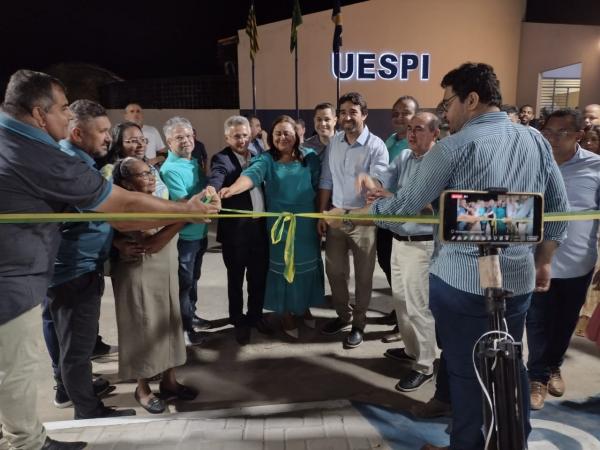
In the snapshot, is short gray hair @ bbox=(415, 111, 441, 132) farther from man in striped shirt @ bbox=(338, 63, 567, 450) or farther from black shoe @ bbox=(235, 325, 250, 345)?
black shoe @ bbox=(235, 325, 250, 345)

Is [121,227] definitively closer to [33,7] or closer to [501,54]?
[501,54]

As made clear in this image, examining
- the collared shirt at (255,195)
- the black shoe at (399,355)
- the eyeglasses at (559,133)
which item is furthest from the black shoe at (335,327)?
the eyeglasses at (559,133)

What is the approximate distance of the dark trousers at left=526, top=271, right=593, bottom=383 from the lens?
119 inches

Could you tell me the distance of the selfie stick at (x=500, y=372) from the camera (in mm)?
1381

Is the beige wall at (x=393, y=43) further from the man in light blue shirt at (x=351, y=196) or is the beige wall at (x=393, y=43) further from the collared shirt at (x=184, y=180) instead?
the collared shirt at (x=184, y=180)

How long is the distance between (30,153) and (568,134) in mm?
2823

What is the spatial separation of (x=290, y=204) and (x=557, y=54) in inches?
389

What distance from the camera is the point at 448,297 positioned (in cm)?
202

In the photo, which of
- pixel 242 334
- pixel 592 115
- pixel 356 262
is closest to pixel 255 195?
pixel 356 262

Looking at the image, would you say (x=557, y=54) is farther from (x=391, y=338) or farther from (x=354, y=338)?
(x=354, y=338)

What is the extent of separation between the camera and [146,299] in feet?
9.53

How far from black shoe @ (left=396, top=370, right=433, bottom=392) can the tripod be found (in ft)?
6.31

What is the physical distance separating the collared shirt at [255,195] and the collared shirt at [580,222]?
7.29 feet

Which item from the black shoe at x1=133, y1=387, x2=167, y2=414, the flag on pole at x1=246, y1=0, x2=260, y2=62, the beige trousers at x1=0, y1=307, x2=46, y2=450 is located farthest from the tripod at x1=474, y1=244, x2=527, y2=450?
the flag on pole at x1=246, y1=0, x2=260, y2=62
